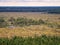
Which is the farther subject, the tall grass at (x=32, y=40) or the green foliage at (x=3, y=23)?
the green foliage at (x=3, y=23)

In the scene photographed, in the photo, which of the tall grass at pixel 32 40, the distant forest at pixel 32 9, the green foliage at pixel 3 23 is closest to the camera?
the tall grass at pixel 32 40

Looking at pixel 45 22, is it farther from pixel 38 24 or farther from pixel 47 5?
pixel 47 5

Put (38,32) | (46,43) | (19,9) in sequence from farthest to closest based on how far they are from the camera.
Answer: (19,9) < (38,32) < (46,43)

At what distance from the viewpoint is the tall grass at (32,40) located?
4316mm

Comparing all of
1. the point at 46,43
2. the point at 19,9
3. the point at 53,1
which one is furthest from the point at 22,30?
the point at 53,1

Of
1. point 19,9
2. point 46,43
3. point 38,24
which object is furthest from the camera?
point 19,9

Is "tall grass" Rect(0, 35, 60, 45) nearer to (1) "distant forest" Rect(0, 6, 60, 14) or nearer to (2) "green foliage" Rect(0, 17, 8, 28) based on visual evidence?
(2) "green foliage" Rect(0, 17, 8, 28)

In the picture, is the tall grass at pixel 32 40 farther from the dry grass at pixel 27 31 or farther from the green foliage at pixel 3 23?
the green foliage at pixel 3 23

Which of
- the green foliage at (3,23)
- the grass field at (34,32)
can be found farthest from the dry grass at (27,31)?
the green foliage at (3,23)

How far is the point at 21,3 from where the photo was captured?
688 centimetres

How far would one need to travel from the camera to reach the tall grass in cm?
432

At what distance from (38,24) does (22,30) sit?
590 mm

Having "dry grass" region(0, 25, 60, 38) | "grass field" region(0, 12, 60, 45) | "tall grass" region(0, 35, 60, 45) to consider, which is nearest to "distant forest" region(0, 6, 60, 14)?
"grass field" region(0, 12, 60, 45)

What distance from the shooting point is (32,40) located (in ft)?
14.7
